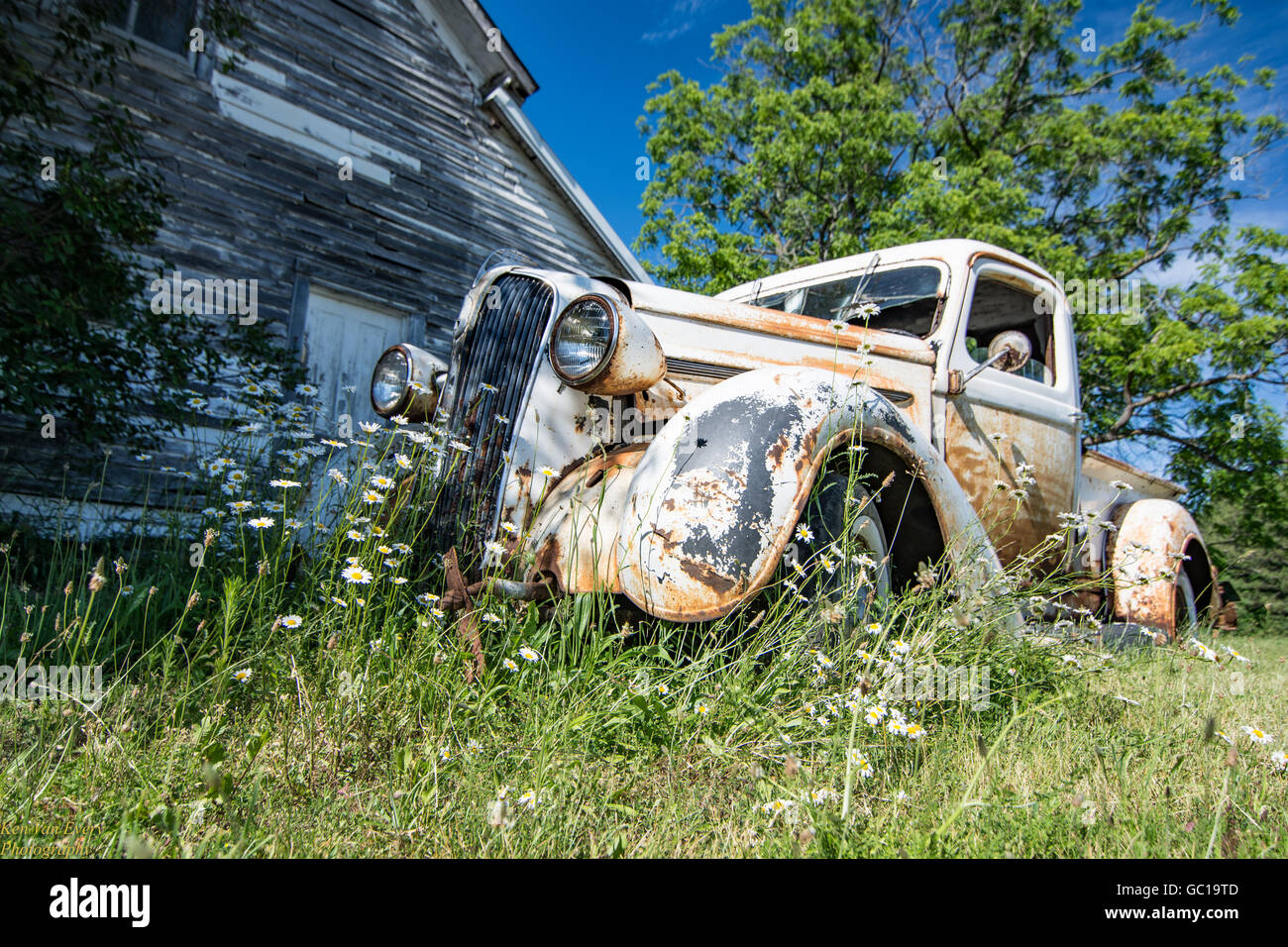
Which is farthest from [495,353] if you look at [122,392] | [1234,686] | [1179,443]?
[1179,443]

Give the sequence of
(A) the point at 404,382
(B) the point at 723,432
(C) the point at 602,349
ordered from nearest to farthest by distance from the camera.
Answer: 1. (B) the point at 723,432
2. (C) the point at 602,349
3. (A) the point at 404,382

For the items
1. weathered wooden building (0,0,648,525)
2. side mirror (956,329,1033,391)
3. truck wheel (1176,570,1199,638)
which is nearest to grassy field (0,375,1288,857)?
side mirror (956,329,1033,391)

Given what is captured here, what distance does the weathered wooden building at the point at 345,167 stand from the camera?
5.98 meters

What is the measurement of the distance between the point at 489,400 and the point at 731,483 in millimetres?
1082

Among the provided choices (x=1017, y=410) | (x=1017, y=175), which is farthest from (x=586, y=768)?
(x=1017, y=175)

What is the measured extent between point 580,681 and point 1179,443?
1486 cm

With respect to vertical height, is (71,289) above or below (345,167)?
below

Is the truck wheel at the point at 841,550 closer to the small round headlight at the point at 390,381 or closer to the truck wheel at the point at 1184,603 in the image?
the small round headlight at the point at 390,381

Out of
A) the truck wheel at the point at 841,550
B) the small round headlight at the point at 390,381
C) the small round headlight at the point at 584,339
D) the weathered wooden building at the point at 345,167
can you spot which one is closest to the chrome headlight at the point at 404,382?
the small round headlight at the point at 390,381

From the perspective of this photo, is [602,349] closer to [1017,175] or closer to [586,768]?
[586,768]

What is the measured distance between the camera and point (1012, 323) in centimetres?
410

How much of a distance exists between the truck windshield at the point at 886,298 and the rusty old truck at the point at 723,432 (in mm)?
10

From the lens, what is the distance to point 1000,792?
1537mm
